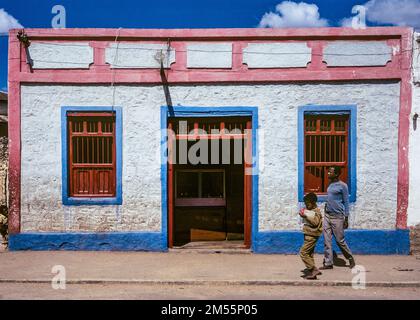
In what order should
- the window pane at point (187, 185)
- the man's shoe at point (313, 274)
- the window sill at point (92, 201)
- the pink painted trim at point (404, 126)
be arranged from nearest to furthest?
the man's shoe at point (313, 274) → the pink painted trim at point (404, 126) → the window sill at point (92, 201) → the window pane at point (187, 185)

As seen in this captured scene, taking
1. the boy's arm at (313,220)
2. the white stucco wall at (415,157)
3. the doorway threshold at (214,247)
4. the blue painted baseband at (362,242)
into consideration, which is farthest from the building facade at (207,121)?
the boy's arm at (313,220)

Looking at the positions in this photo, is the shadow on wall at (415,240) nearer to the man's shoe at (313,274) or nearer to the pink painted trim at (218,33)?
the man's shoe at (313,274)

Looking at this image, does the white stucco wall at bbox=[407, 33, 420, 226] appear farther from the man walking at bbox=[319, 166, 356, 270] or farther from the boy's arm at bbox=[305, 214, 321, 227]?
the boy's arm at bbox=[305, 214, 321, 227]

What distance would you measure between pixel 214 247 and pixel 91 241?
263 centimetres

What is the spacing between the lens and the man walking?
822 cm

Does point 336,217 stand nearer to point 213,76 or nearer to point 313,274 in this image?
point 313,274

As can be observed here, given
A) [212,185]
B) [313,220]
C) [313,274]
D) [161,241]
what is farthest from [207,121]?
[313,274]

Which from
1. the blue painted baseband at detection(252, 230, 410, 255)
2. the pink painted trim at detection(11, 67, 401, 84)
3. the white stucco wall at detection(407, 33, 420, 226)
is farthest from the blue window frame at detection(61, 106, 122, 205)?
the white stucco wall at detection(407, 33, 420, 226)

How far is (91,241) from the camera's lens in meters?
9.62

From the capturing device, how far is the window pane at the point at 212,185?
10742mm

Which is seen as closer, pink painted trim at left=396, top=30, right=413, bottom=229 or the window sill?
pink painted trim at left=396, top=30, right=413, bottom=229

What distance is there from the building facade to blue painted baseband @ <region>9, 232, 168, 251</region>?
2 cm

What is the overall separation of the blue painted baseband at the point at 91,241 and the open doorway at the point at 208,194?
0.61 metres

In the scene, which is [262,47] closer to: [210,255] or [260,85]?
[260,85]
